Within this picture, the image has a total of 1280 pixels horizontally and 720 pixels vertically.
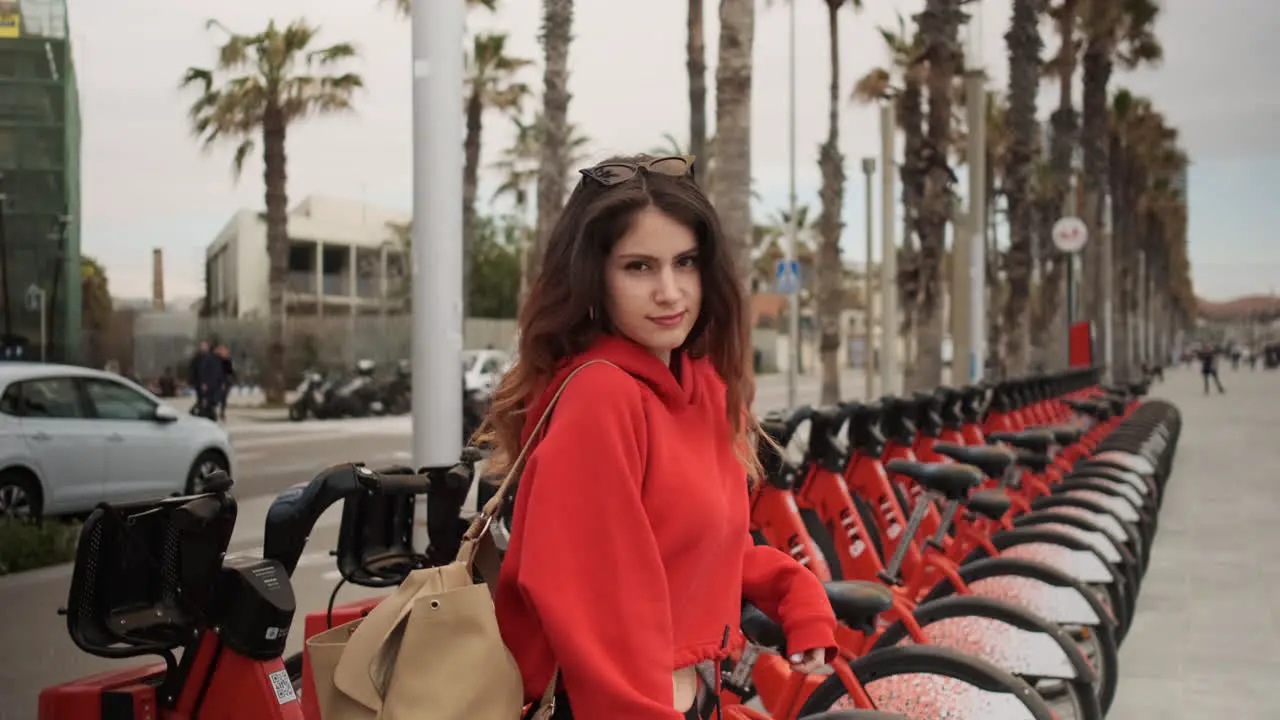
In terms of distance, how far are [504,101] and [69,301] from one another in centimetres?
1986

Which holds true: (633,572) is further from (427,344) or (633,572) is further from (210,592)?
(427,344)

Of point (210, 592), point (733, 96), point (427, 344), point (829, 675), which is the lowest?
point (829, 675)

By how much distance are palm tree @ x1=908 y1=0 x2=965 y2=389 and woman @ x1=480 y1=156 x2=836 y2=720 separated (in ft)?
44.9

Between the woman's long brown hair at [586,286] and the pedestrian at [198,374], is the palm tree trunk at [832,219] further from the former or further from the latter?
the woman's long brown hair at [586,286]

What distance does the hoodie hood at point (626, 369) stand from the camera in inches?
71.2

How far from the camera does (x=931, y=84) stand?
50.5 feet

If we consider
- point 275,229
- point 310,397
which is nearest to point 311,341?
point 310,397

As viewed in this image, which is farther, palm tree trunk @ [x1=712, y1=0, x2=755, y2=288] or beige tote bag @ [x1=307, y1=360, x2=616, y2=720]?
palm tree trunk @ [x1=712, y1=0, x2=755, y2=288]

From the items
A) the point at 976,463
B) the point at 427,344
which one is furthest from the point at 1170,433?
the point at 427,344

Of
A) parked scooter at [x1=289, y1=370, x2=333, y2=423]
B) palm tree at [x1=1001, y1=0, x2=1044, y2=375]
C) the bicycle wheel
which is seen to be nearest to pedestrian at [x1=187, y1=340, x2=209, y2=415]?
parked scooter at [x1=289, y1=370, x2=333, y2=423]

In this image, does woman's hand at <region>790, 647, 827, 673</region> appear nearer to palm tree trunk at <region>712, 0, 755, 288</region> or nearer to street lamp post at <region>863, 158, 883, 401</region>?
palm tree trunk at <region>712, 0, 755, 288</region>

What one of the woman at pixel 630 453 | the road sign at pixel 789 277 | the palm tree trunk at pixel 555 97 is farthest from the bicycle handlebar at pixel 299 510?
the road sign at pixel 789 277

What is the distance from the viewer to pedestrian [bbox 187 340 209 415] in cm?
569

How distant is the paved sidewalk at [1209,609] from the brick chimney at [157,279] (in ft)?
13.7
